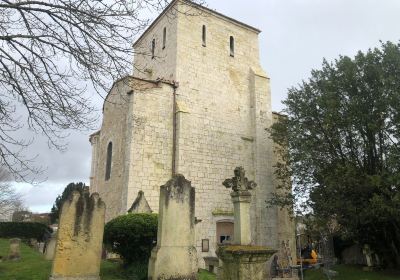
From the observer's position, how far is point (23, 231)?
2648 centimetres

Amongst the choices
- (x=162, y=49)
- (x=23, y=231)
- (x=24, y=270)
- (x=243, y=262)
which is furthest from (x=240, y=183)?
(x=23, y=231)

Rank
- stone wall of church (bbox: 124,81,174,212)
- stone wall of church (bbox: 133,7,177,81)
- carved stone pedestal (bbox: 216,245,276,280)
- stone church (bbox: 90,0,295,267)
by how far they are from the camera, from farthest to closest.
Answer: stone wall of church (bbox: 133,7,177,81) → stone church (bbox: 90,0,295,267) → stone wall of church (bbox: 124,81,174,212) → carved stone pedestal (bbox: 216,245,276,280)

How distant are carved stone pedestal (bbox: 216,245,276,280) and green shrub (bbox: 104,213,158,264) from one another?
339 cm

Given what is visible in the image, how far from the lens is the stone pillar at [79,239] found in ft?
30.4

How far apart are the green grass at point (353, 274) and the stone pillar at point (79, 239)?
12.8 metres

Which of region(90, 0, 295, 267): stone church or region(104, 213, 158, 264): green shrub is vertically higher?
region(90, 0, 295, 267): stone church

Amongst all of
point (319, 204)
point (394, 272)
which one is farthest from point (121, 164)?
point (394, 272)

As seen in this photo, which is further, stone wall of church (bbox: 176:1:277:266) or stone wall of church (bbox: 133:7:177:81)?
stone wall of church (bbox: 133:7:177:81)

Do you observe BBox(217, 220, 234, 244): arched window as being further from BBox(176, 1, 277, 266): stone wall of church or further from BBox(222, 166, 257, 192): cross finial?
BBox(222, 166, 257, 192): cross finial

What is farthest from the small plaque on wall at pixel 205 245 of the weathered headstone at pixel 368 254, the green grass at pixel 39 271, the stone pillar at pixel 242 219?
the stone pillar at pixel 242 219

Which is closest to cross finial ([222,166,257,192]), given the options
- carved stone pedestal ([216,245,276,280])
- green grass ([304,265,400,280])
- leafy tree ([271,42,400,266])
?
carved stone pedestal ([216,245,276,280])

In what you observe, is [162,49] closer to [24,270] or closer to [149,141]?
[149,141]

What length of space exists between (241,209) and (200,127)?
10565 mm

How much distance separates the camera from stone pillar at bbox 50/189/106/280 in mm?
9258
